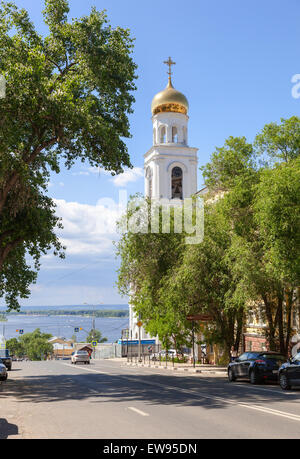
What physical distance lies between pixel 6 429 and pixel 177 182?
56435 millimetres

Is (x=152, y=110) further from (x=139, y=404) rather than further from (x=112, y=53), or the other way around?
(x=139, y=404)

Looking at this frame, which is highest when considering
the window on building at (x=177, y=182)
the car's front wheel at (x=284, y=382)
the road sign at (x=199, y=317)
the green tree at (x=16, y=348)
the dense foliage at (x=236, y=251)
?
the window on building at (x=177, y=182)

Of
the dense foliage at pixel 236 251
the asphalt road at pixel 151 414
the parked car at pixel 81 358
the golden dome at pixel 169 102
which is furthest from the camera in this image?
the golden dome at pixel 169 102

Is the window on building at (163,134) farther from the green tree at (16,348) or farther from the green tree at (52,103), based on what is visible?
the green tree at (16,348)

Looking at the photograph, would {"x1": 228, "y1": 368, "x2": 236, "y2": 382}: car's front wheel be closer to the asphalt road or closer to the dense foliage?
the dense foliage

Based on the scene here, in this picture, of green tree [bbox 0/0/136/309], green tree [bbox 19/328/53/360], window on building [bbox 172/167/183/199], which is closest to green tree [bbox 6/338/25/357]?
green tree [bbox 19/328/53/360]

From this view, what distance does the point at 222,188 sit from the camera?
96.8 feet

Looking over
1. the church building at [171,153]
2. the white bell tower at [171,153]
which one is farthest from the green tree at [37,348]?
the white bell tower at [171,153]

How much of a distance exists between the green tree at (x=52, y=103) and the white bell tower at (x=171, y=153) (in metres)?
39.6

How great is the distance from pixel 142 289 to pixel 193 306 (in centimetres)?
325

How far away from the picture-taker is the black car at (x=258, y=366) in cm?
2108

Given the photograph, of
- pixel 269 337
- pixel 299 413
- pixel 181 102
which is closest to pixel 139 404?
pixel 299 413

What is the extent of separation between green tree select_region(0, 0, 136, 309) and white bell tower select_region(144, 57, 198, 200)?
39.6 m

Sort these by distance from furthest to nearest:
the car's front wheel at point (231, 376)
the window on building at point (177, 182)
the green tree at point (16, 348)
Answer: the green tree at point (16, 348)
the window on building at point (177, 182)
the car's front wheel at point (231, 376)
